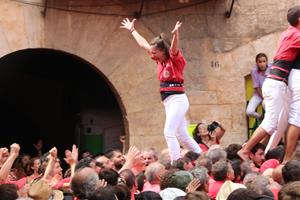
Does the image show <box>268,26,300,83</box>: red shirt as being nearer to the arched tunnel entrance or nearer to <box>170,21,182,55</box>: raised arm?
<box>170,21,182,55</box>: raised arm

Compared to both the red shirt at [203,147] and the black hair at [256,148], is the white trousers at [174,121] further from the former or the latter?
the red shirt at [203,147]

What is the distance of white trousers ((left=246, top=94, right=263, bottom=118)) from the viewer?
489 inches

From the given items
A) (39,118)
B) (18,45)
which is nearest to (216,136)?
(18,45)

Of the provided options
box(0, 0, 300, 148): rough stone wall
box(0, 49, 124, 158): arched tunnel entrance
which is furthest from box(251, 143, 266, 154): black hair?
box(0, 49, 124, 158): arched tunnel entrance

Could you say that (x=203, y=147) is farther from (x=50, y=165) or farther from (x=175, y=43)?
(x=50, y=165)

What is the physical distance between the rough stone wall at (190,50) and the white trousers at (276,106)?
420cm

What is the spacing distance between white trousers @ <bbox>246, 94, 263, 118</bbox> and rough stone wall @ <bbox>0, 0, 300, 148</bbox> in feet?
0.98

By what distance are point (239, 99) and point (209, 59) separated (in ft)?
3.08

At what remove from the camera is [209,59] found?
1279cm

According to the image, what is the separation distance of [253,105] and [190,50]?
155 centimetres

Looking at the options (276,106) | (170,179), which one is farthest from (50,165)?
(276,106)

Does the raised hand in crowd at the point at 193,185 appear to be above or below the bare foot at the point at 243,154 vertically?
below

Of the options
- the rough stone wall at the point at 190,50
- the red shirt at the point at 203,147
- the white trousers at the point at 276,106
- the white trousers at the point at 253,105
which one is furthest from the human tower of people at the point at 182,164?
the rough stone wall at the point at 190,50

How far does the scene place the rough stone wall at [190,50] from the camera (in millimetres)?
12555
